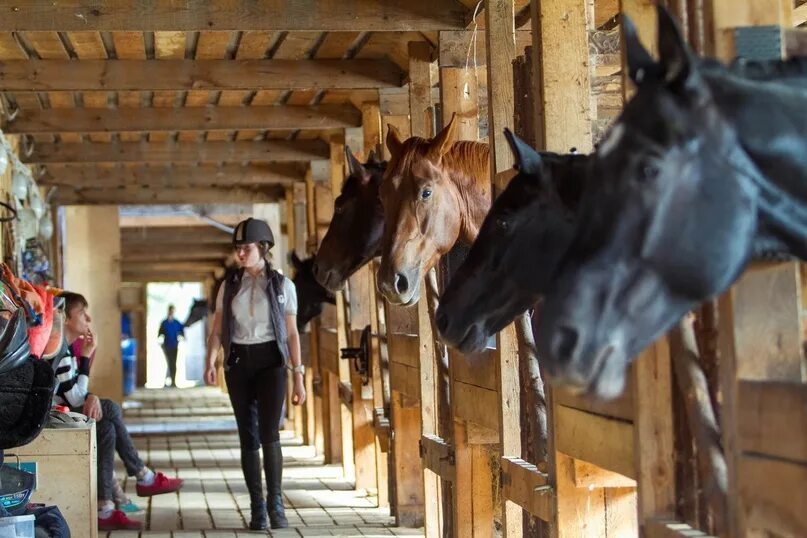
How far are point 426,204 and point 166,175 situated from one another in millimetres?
7605

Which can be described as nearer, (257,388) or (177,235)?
(257,388)

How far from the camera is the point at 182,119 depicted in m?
8.24

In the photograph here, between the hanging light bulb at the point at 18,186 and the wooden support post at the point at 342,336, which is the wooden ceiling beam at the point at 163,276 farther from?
the hanging light bulb at the point at 18,186

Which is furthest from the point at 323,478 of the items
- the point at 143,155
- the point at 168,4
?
the point at 168,4

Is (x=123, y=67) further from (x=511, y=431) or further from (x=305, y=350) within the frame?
(x=305, y=350)

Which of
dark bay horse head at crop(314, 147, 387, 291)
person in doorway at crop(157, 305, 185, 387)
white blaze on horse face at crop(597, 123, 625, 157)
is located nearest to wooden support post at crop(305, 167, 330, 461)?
dark bay horse head at crop(314, 147, 387, 291)

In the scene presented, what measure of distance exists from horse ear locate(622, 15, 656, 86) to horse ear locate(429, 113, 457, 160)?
234 centimetres

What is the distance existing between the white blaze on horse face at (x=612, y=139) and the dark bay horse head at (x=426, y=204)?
218cm

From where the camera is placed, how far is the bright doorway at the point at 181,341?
3198cm

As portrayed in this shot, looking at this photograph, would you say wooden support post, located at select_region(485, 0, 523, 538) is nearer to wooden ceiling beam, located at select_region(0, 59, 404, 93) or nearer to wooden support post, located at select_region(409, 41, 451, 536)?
wooden support post, located at select_region(409, 41, 451, 536)

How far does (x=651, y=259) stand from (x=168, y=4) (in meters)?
3.66

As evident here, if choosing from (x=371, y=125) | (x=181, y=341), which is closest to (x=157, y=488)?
(x=371, y=125)

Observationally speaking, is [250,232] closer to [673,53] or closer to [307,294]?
[307,294]

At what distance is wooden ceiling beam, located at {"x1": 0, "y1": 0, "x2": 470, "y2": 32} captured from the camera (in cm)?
512
